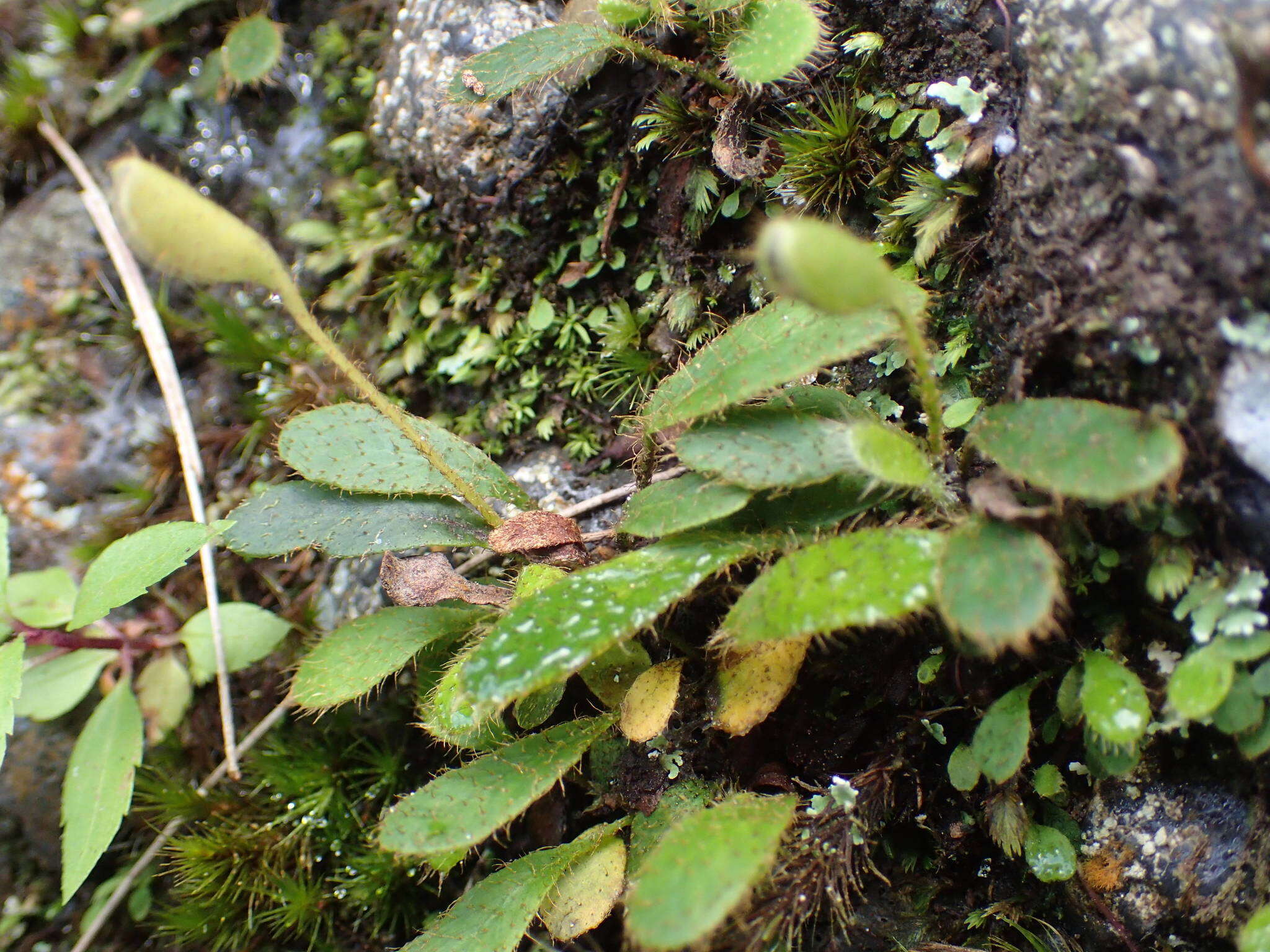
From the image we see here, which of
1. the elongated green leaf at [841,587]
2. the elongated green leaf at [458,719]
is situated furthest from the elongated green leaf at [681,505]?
the elongated green leaf at [458,719]

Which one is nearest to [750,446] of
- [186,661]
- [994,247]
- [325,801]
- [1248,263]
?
[994,247]

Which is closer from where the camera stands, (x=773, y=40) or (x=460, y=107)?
(x=773, y=40)

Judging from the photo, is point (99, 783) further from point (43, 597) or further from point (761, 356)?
point (761, 356)

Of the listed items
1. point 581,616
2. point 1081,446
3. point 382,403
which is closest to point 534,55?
point 382,403

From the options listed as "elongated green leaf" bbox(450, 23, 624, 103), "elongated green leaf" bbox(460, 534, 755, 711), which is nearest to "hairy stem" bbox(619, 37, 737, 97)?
"elongated green leaf" bbox(450, 23, 624, 103)

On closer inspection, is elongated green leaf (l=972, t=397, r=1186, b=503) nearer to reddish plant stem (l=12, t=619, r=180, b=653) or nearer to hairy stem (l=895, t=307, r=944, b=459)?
hairy stem (l=895, t=307, r=944, b=459)
